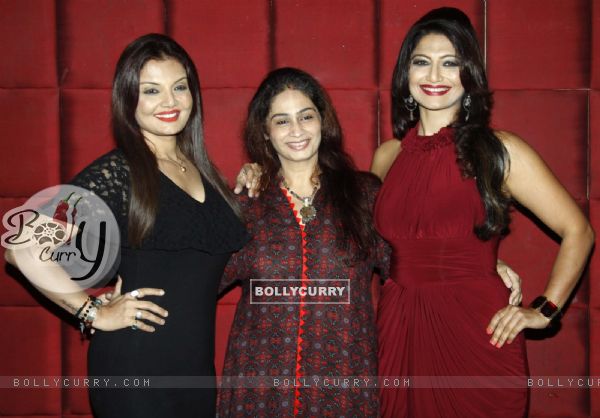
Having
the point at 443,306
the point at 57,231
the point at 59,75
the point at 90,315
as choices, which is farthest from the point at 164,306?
the point at 59,75

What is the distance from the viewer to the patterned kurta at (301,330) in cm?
200

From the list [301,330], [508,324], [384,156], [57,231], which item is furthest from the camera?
[384,156]

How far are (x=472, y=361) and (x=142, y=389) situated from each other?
3.42 ft

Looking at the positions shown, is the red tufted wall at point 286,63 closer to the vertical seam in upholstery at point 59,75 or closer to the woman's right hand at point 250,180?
the vertical seam in upholstery at point 59,75

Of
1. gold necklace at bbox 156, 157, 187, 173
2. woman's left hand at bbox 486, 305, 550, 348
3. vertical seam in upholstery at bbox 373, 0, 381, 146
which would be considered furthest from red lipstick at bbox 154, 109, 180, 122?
woman's left hand at bbox 486, 305, 550, 348

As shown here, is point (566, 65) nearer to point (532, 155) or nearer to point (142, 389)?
point (532, 155)

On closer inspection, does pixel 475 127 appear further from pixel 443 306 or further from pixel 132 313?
pixel 132 313

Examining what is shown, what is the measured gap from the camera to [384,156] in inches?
95.9

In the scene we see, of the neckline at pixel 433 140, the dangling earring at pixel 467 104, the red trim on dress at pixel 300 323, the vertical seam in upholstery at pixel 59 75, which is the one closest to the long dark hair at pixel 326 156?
Result: the red trim on dress at pixel 300 323

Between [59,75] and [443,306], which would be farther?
[59,75]

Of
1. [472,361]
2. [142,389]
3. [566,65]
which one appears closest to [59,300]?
[142,389]

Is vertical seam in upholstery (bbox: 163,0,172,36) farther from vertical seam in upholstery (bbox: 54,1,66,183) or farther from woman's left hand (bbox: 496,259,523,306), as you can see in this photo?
woman's left hand (bbox: 496,259,523,306)

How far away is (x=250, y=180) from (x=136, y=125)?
47 cm

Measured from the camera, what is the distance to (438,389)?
1.96 meters
